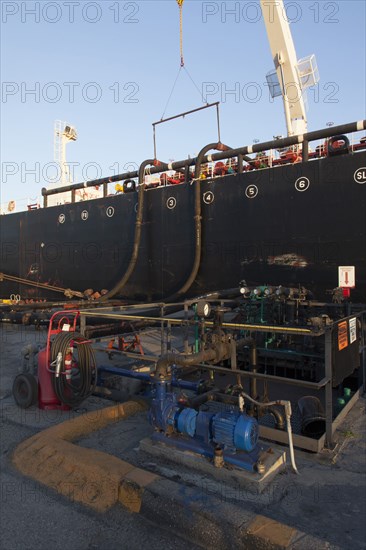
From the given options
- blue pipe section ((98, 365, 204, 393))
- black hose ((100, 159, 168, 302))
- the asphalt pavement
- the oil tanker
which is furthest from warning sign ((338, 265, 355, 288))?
black hose ((100, 159, 168, 302))

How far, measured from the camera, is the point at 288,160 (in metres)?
12.2

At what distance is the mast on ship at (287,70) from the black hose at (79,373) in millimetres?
15732

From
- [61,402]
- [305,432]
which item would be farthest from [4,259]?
[305,432]

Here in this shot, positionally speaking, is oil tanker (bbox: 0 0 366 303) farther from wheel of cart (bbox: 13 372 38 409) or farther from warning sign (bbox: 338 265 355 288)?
wheel of cart (bbox: 13 372 38 409)

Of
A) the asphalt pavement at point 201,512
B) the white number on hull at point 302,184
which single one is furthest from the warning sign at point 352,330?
the white number on hull at point 302,184

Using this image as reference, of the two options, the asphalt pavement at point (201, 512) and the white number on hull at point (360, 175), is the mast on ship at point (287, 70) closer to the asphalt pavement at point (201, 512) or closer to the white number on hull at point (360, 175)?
the white number on hull at point (360, 175)

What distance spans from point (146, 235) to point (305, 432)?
9906 millimetres

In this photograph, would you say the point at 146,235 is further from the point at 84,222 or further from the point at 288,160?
the point at 288,160

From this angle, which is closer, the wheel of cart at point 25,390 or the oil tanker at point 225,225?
the wheel of cart at point 25,390

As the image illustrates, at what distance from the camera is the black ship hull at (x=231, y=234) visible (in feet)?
31.9

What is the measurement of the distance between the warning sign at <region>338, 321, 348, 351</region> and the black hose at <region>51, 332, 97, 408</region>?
116 inches

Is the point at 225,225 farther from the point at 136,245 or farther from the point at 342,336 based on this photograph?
the point at 342,336

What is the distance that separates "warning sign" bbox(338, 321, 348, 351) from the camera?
4.25 m

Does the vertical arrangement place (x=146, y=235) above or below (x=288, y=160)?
below
